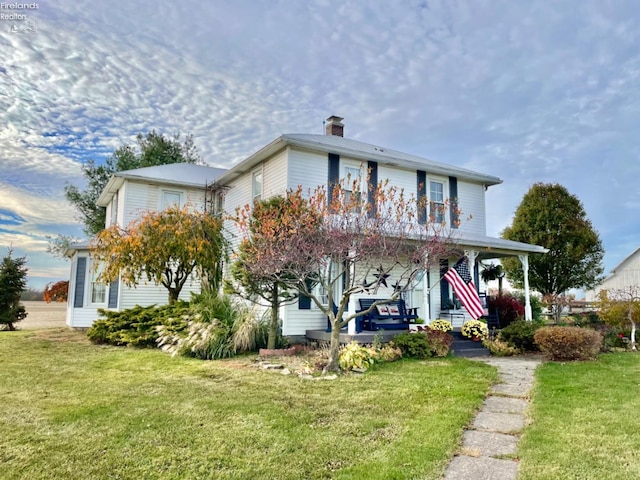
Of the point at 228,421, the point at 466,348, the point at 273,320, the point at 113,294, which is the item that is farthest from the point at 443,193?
the point at 113,294

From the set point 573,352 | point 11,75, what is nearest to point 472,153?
point 573,352

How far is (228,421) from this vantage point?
5.59m

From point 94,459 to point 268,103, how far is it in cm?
1282

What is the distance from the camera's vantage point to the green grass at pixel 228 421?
424 cm

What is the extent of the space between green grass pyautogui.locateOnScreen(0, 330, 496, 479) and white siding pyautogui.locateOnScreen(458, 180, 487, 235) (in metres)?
7.97

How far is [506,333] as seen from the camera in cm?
1228

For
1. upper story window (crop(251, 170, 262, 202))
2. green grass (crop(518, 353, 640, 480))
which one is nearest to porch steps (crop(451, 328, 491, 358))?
green grass (crop(518, 353, 640, 480))

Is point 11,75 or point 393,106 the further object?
point 393,106

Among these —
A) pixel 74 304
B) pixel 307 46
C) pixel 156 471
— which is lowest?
pixel 156 471

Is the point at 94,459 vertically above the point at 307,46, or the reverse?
the point at 307,46

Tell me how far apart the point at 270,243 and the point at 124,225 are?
10.3 m

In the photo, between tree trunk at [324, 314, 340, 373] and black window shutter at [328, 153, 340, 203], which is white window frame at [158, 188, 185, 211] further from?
tree trunk at [324, 314, 340, 373]

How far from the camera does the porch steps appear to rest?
463 inches

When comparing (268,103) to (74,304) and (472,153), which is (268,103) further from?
(74,304)
